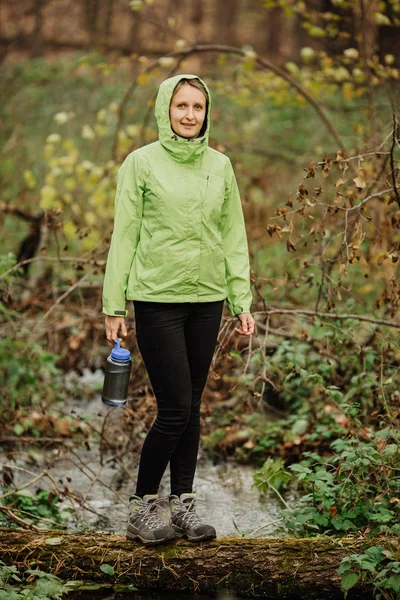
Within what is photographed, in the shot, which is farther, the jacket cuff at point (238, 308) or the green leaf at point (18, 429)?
the green leaf at point (18, 429)

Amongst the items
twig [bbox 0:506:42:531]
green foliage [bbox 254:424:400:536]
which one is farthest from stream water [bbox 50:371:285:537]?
twig [bbox 0:506:42:531]

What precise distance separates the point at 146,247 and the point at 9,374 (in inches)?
108

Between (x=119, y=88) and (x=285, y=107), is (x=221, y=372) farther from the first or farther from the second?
(x=119, y=88)

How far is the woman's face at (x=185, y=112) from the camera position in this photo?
12.1 feet

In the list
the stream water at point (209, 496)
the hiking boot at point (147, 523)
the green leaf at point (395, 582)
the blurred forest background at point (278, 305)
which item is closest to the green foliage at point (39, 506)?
the blurred forest background at point (278, 305)

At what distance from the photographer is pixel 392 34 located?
9781 millimetres

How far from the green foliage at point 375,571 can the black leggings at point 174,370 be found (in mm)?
827

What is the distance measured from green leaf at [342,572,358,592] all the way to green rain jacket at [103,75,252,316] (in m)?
1.24

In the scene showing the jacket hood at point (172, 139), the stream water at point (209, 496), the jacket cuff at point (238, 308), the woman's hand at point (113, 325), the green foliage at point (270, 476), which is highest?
the jacket hood at point (172, 139)

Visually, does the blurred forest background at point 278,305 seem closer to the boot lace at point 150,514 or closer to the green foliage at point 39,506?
the green foliage at point 39,506

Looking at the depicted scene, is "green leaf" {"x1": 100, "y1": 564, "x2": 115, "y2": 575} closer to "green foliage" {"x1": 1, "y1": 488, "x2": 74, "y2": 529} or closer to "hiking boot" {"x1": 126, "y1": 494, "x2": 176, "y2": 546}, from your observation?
"hiking boot" {"x1": 126, "y1": 494, "x2": 176, "y2": 546}

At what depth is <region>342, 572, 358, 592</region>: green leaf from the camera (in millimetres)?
3455

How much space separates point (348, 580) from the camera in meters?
3.47

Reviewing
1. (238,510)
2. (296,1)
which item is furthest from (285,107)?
(238,510)
